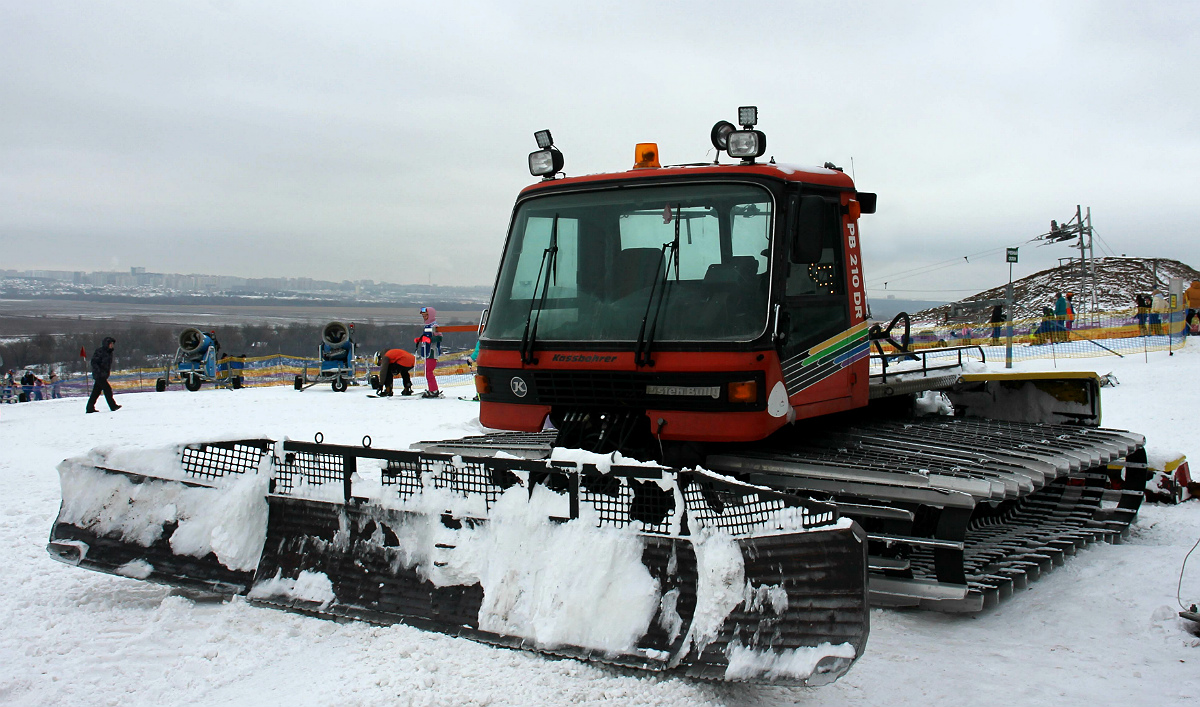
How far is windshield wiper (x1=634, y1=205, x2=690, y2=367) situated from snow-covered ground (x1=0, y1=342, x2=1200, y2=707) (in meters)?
1.82

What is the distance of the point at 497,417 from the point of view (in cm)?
596

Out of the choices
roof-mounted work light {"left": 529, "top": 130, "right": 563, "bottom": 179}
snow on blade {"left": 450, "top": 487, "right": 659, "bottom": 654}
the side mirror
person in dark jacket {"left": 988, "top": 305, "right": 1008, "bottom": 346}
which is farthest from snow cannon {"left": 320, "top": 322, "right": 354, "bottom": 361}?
snow on blade {"left": 450, "top": 487, "right": 659, "bottom": 654}

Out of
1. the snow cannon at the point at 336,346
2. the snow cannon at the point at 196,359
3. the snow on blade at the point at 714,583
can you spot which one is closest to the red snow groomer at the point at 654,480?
the snow on blade at the point at 714,583

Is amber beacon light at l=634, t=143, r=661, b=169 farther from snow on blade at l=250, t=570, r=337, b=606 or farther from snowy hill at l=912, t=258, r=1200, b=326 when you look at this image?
snowy hill at l=912, t=258, r=1200, b=326

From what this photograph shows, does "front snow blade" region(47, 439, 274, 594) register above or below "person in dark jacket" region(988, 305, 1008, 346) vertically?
below

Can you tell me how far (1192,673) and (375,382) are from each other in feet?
63.0

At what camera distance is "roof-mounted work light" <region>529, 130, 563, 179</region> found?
21.0 ft

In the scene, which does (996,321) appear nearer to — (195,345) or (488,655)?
(195,345)

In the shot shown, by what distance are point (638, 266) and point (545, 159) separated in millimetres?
1395

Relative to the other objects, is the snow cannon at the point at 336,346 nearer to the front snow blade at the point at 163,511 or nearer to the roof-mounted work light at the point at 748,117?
the front snow blade at the point at 163,511

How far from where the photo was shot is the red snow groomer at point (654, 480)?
A: 3.93 metres

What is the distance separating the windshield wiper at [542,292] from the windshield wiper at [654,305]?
75cm

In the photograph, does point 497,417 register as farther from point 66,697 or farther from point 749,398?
point 66,697

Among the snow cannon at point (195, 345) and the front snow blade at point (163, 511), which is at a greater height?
the snow cannon at point (195, 345)
